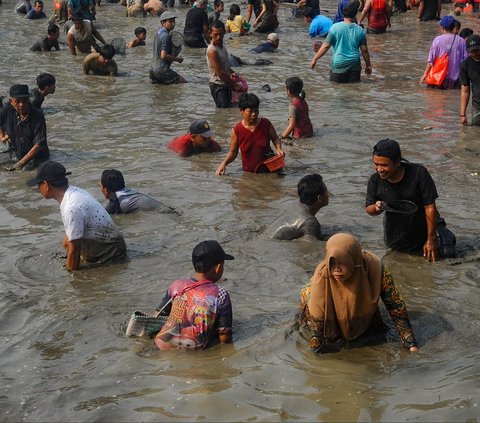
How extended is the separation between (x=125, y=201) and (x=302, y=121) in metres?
3.47

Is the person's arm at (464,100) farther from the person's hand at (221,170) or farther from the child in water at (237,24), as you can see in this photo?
the child in water at (237,24)

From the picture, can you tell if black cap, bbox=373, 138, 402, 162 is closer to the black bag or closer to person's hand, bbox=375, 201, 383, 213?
person's hand, bbox=375, 201, 383, 213

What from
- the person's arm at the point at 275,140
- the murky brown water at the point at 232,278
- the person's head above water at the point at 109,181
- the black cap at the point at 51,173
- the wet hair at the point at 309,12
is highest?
the wet hair at the point at 309,12


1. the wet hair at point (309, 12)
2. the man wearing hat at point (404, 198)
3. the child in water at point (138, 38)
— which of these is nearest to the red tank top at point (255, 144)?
the man wearing hat at point (404, 198)

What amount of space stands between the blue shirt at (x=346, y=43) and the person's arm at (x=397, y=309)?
10115mm

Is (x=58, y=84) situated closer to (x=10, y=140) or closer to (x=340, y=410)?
(x=10, y=140)

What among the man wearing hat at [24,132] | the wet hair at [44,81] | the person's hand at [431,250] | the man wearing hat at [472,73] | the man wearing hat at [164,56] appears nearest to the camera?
the person's hand at [431,250]

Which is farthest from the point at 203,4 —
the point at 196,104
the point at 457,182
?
the point at 457,182

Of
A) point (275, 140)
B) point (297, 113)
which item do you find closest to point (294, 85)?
point (297, 113)

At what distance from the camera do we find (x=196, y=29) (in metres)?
19.7

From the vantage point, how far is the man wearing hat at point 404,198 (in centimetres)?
696

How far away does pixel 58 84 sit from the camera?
1628cm

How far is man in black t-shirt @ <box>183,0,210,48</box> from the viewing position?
1967cm

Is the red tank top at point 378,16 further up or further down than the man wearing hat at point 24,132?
further up
